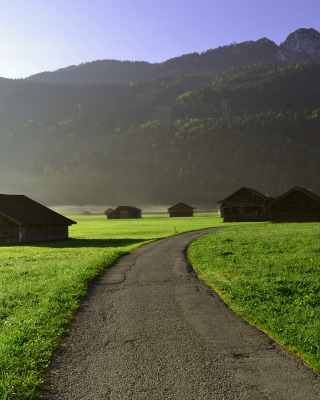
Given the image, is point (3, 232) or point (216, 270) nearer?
point (216, 270)

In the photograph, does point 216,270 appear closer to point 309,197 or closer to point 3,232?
point 3,232

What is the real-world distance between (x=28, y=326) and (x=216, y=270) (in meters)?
10.8

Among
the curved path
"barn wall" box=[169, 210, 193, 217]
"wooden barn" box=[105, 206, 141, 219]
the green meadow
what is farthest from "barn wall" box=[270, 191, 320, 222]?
"wooden barn" box=[105, 206, 141, 219]

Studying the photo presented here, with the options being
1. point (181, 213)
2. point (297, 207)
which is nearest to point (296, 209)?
point (297, 207)

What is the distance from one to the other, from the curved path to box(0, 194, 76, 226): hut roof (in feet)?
107

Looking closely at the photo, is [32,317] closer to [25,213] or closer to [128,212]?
[25,213]

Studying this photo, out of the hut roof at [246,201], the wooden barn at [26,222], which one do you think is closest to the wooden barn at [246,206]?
the hut roof at [246,201]

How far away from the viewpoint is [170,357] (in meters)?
7.00

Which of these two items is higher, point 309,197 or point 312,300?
point 309,197

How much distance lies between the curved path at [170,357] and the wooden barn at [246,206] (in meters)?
69.7

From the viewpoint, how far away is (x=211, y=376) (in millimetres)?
6164

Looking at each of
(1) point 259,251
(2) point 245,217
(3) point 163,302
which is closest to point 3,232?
(1) point 259,251

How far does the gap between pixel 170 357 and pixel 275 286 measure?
7.35 metres

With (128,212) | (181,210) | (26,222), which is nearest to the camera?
(26,222)
